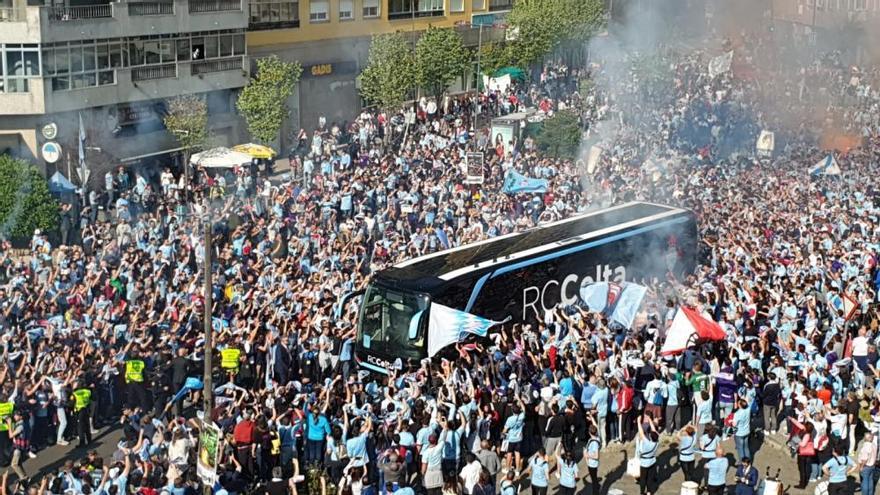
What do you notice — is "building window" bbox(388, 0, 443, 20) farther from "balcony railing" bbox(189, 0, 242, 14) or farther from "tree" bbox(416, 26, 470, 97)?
"balcony railing" bbox(189, 0, 242, 14)

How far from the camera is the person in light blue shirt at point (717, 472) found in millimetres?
15961

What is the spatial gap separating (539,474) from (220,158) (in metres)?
18.4

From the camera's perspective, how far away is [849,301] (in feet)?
68.8

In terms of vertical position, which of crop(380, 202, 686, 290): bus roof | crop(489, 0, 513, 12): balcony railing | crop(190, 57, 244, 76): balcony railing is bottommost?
crop(380, 202, 686, 290): bus roof

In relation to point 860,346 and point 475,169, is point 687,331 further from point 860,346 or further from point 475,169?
point 475,169

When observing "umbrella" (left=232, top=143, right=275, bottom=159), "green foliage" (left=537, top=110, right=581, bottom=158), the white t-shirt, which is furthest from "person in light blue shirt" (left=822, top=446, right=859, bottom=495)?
"green foliage" (left=537, top=110, right=581, bottom=158)

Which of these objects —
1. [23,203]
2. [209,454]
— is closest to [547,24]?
[23,203]

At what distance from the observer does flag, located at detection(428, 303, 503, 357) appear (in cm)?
2002

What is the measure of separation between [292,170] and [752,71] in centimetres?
1950

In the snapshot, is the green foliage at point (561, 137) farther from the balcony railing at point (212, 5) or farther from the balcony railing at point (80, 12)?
the balcony railing at point (80, 12)

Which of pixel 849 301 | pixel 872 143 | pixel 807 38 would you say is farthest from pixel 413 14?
pixel 849 301

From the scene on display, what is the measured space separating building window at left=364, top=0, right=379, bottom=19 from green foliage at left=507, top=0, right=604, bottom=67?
508 cm

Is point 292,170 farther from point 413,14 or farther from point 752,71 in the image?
point 752,71

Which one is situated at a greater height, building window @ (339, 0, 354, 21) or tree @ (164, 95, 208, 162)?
building window @ (339, 0, 354, 21)
